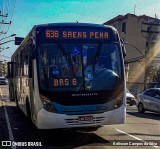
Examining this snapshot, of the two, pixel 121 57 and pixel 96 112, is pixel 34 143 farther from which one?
pixel 121 57

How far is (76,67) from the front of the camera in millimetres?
8984

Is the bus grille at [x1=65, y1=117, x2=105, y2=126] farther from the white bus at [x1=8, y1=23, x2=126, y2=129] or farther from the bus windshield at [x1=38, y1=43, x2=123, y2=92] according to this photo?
the bus windshield at [x1=38, y1=43, x2=123, y2=92]

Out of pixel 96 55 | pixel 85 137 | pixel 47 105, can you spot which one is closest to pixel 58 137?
pixel 85 137

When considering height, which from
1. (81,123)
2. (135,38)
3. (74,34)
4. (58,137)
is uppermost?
(135,38)

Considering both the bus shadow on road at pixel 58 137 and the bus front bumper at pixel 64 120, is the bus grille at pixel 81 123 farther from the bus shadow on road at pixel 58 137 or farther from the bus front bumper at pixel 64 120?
the bus shadow on road at pixel 58 137

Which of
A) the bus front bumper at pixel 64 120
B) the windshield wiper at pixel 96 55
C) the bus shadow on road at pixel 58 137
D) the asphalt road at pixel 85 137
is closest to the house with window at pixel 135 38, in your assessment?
the asphalt road at pixel 85 137

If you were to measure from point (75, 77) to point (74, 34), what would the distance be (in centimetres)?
126

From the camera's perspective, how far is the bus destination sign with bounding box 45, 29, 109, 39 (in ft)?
30.0

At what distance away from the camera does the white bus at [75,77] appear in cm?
870

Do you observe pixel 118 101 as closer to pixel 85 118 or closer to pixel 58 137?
pixel 85 118

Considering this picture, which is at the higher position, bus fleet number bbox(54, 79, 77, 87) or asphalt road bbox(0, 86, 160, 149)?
bus fleet number bbox(54, 79, 77, 87)

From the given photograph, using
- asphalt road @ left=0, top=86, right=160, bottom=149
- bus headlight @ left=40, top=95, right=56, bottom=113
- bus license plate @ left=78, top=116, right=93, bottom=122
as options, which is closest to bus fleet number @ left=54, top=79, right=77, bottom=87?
bus headlight @ left=40, top=95, right=56, bottom=113

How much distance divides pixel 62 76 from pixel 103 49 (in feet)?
4.69

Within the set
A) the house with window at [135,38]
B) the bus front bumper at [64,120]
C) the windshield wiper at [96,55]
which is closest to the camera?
the bus front bumper at [64,120]
